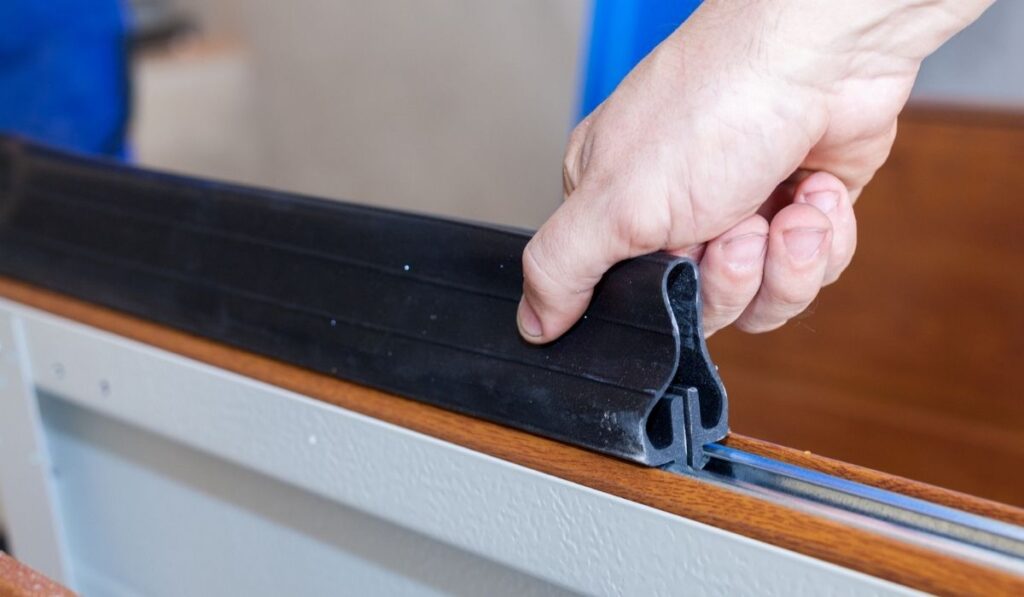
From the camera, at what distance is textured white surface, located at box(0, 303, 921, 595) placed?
37 centimetres

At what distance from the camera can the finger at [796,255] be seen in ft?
1.44

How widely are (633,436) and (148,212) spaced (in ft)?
1.16

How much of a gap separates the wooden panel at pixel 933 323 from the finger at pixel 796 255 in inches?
36.8

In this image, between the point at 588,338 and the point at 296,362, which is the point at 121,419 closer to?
the point at 296,362

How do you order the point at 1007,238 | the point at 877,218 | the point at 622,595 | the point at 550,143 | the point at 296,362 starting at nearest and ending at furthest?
1. the point at 622,595
2. the point at 296,362
3. the point at 1007,238
4. the point at 877,218
5. the point at 550,143

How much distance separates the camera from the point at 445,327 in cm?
47

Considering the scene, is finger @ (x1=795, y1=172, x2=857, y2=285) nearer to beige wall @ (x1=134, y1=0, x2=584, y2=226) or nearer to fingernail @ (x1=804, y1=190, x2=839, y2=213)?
fingernail @ (x1=804, y1=190, x2=839, y2=213)

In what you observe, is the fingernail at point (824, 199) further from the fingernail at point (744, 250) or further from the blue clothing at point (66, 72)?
the blue clothing at point (66, 72)

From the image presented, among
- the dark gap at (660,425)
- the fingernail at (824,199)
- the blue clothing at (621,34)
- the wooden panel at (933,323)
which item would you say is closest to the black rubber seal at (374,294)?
the dark gap at (660,425)

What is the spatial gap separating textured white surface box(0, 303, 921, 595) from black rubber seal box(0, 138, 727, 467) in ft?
0.08

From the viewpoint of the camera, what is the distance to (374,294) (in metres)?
0.49

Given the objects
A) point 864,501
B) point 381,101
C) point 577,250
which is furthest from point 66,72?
point 864,501

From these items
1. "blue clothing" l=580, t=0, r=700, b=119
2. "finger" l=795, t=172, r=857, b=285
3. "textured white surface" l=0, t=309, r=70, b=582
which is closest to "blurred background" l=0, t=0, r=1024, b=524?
"blue clothing" l=580, t=0, r=700, b=119

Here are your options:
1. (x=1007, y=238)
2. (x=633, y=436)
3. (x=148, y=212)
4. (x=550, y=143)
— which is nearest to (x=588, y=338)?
(x=633, y=436)
